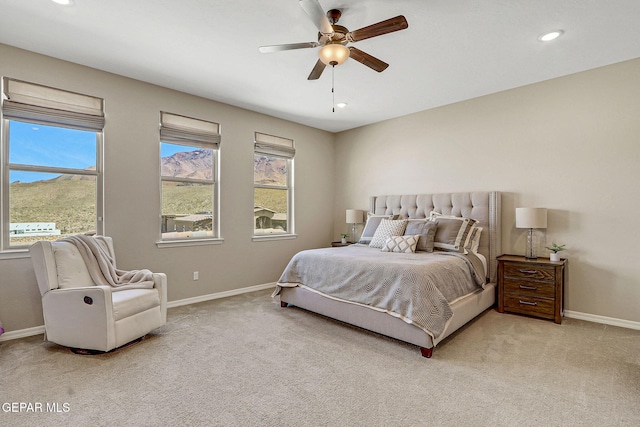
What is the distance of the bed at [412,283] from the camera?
8.68 ft

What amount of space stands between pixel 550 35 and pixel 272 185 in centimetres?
392

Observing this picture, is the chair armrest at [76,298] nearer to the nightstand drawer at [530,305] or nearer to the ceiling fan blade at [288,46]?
the ceiling fan blade at [288,46]

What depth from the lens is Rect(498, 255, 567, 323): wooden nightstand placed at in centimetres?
334

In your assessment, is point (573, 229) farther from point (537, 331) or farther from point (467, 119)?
point (467, 119)

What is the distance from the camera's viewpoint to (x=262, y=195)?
5113 mm

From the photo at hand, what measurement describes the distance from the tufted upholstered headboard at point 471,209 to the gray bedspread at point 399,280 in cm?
44

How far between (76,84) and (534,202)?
539 centimetres

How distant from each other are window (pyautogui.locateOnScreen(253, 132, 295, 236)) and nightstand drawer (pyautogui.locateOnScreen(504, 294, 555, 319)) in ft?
11.0

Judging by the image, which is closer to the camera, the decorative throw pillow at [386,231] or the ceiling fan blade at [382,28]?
the ceiling fan blade at [382,28]

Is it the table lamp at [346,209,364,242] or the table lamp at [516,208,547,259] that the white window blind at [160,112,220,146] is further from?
the table lamp at [516,208,547,259]

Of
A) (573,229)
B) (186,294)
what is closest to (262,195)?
(186,294)

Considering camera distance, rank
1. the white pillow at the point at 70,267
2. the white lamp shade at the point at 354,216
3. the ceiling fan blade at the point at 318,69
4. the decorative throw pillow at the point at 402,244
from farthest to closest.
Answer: the white lamp shade at the point at 354,216 < the decorative throw pillow at the point at 402,244 < the white pillow at the point at 70,267 < the ceiling fan blade at the point at 318,69

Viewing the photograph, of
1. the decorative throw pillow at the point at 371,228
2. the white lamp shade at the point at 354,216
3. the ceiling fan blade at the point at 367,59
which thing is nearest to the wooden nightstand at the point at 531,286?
the decorative throw pillow at the point at 371,228

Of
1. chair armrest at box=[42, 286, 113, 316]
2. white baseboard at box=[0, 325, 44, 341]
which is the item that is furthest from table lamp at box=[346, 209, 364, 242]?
white baseboard at box=[0, 325, 44, 341]
